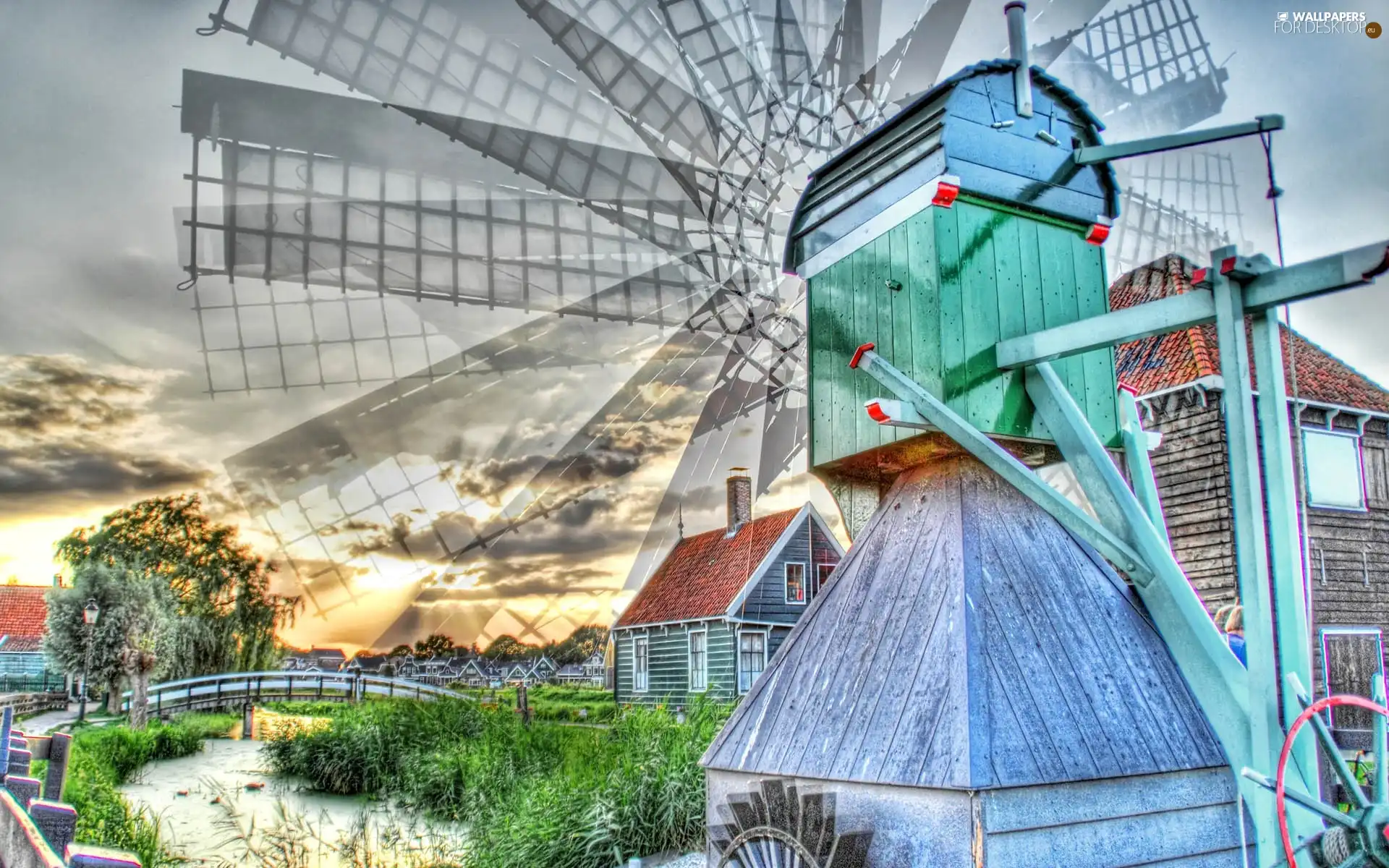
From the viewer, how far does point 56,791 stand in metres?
6.80

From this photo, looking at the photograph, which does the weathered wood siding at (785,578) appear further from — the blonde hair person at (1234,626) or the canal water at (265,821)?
the blonde hair person at (1234,626)

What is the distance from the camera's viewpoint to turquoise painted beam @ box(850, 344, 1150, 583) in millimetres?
4562

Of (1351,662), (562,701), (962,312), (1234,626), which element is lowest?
(562,701)

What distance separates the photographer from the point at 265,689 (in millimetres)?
25906

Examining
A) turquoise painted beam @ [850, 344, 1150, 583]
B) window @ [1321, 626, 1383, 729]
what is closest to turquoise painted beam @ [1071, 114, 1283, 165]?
turquoise painted beam @ [850, 344, 1150, 583]

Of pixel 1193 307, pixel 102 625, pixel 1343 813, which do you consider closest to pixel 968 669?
pixel 1343 813

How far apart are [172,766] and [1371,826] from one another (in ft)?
69.5

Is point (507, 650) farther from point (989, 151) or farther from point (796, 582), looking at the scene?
point (989, 151)

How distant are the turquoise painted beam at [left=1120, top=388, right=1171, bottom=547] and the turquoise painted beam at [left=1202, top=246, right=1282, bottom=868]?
1.11 m

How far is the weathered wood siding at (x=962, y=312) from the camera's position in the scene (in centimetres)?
502

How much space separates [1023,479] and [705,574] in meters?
16.4

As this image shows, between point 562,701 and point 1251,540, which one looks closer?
point 1251,540

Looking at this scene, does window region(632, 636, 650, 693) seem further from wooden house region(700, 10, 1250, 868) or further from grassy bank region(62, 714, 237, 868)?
wooden house region(700, 10, 1250, 868)

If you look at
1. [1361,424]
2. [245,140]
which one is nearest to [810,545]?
[1361,424]
